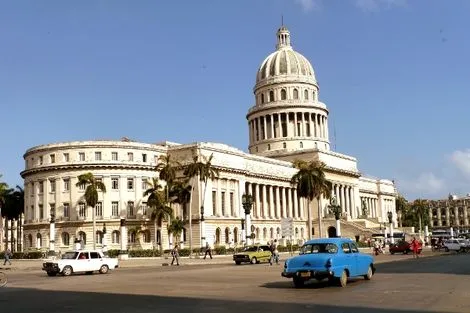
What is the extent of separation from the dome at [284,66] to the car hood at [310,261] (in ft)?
347

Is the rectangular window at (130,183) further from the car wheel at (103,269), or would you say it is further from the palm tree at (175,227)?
the car wheel at (103,269)

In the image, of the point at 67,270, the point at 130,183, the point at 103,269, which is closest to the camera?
the point at 67,270

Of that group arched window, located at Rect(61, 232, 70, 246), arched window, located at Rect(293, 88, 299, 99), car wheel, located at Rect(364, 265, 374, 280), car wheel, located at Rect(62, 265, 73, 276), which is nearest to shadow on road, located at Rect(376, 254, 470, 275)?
car wheel, located at Rect(364, 265, 374, 280)

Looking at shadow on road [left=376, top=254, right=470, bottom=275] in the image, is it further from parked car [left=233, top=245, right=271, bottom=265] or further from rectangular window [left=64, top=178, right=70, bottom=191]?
rectangular window [left=64, top=178, right=70, bottom=191]

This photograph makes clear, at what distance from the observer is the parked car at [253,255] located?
47125 mm

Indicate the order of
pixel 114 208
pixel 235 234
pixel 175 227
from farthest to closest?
1. pixel 235 234
2. pixel 114 208
3. pixel 175 227

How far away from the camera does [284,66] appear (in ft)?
420

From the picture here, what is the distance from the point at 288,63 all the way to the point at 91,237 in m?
65.0

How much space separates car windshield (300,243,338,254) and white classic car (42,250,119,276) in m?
18.2

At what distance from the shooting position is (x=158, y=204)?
72.6 meters

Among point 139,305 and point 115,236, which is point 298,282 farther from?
point 115,236

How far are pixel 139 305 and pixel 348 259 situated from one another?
9.03 metres

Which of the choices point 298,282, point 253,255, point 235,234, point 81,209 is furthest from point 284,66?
point 298,282

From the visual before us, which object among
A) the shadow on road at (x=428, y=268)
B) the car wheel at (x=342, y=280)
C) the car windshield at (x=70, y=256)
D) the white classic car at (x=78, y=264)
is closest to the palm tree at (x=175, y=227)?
the white classic car at (x=78, y=264)
